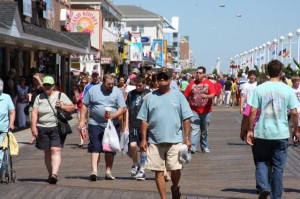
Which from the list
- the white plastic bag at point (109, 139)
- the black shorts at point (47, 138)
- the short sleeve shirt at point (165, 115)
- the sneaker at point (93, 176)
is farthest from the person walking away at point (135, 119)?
the short sleeve shirt at point (165, 115)

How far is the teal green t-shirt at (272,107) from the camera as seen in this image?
887 cm

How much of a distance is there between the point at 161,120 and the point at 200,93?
20.6 ft

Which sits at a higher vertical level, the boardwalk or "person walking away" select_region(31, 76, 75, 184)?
"person walking away" select_region(31, 76, 75, 184)

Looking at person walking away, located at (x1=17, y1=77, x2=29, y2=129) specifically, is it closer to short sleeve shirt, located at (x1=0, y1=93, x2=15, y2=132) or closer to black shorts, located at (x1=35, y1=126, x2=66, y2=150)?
black shorts, located at (x1=35, y1=126, x2=66, y2=150)

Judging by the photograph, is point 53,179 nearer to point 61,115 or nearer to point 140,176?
point 61,115

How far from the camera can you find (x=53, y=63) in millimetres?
34188

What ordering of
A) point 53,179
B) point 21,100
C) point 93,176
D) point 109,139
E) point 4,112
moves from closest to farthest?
point 4,112
point 53,179
point 109,139
point 93,176
point 21,100

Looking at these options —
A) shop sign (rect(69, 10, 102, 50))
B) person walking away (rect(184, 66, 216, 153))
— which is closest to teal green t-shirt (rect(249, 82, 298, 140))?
person walking away (rect(184, 66, 216, 153))

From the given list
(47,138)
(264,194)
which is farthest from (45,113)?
(264,194)

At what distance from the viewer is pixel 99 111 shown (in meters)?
11.8

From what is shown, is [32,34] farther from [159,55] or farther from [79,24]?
[159,55]

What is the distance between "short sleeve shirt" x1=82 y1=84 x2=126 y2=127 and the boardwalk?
951 millimetres

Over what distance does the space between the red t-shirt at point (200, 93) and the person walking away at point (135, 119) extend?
3.42m

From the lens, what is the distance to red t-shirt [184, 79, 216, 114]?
15445 millimetres
